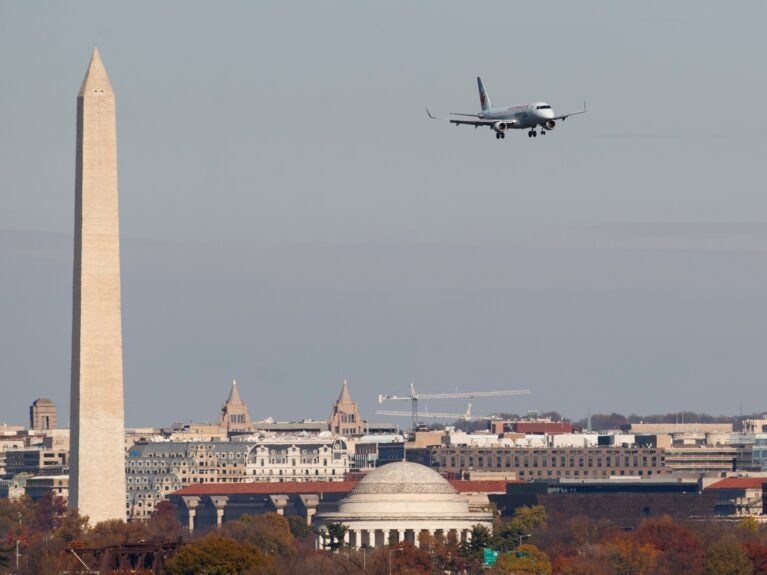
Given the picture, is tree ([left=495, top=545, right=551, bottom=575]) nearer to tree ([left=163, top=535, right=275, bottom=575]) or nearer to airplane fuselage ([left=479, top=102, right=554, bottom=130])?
tree ([left=163, top=535, right=275, bottom=575])

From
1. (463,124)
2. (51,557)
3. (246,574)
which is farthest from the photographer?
(51,557)

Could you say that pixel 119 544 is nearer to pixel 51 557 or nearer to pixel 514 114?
pixel 51 557

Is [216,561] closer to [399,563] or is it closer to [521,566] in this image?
[399,563]

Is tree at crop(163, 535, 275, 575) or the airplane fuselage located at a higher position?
the airplane fuselage

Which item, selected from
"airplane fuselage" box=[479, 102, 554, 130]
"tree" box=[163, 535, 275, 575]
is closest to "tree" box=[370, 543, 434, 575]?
"tree" box=[163, 535, 275, 575]

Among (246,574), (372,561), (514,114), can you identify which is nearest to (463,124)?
(514,114)

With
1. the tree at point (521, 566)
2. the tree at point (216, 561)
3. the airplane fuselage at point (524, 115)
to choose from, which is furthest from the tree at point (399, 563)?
the airplane fuselage at point (524, 115)
